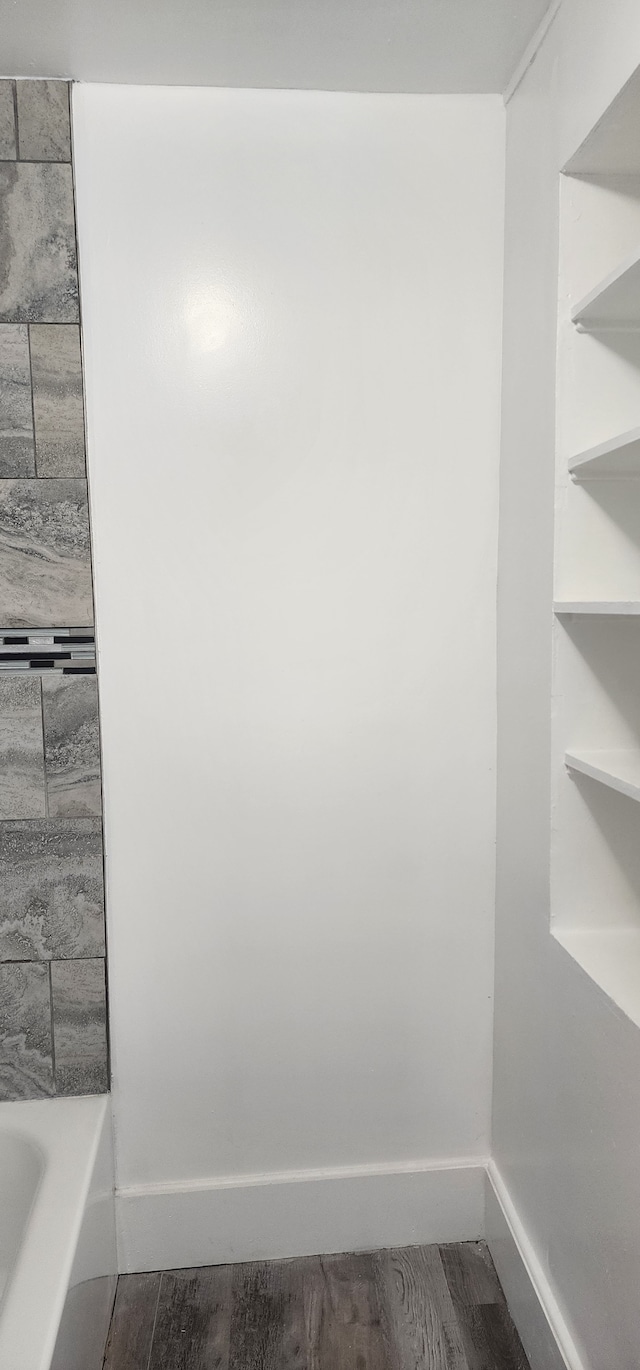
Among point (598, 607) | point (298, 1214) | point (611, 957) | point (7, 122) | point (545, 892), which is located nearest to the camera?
point (598, 607)

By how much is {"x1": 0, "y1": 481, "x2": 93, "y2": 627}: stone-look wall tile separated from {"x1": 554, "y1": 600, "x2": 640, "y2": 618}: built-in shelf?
0.89 metres

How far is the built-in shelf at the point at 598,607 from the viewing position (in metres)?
1.19

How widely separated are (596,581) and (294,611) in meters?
0.60

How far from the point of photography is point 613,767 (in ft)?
4.53

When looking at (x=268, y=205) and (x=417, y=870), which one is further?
(x=417, y=870)

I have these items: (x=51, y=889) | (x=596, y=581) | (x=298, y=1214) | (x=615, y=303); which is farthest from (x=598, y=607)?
(x=298, y=1214)

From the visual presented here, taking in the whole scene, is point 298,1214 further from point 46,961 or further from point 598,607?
point 598,607

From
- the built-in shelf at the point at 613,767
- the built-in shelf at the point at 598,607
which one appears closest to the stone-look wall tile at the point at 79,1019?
the built-in shelf at the point at 613,767

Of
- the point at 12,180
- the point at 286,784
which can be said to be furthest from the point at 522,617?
the point at 12,180

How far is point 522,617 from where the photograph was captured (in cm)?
168

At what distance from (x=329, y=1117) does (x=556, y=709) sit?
3.36 ft

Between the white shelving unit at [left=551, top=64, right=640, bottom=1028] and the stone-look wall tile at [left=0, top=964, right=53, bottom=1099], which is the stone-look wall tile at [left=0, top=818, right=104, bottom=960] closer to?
the stone-look wall tile at [left=0, top=964, right=53, bottom=1099]

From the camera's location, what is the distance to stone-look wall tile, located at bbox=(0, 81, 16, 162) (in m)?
1.65

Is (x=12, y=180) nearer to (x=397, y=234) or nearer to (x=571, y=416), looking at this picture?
(x=397, y=234)
